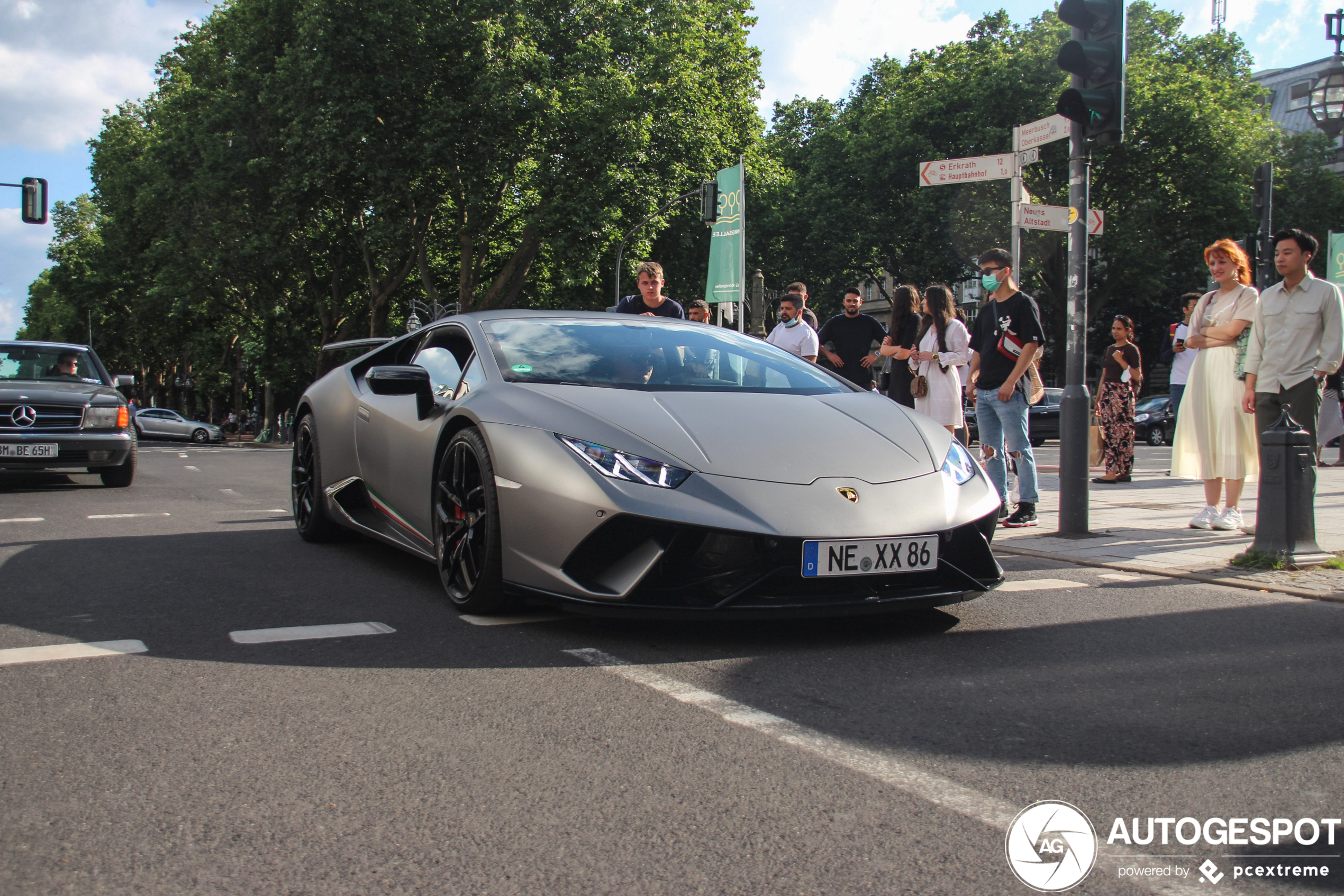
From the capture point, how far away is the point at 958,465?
4418 mm

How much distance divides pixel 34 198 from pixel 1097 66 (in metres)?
26.0

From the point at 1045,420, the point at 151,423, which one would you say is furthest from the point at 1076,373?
the point at 151,423

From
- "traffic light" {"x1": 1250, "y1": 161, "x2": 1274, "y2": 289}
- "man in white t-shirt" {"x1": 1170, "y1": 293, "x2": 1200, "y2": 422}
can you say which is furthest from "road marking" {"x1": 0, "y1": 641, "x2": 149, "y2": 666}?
"traffic light" {"x1": 1250, "y1": 161, "x2": 1274, "y2": 289}

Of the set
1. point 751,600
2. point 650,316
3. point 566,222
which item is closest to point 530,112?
point 566,222

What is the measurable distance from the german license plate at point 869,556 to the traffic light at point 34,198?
89.2ft

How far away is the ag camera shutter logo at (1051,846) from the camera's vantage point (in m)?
2.10

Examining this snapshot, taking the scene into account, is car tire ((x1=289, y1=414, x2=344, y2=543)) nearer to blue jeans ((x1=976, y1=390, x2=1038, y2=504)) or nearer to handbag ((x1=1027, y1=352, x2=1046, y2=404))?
blue jeans ((x1=976, y1=390, x2=1038, y2=504))

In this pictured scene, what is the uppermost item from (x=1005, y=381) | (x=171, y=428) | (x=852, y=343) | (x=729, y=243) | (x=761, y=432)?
(x=729, y=243)

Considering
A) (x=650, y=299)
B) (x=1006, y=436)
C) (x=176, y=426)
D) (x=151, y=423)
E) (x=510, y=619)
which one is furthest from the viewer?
(x=176, y=426)

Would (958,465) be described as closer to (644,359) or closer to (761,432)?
(761,432)

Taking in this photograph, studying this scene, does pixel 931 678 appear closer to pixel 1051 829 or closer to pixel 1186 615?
pixel 1051 829

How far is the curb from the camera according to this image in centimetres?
508

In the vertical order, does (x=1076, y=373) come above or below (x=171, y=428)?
above

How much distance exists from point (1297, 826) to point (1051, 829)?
0.51m
